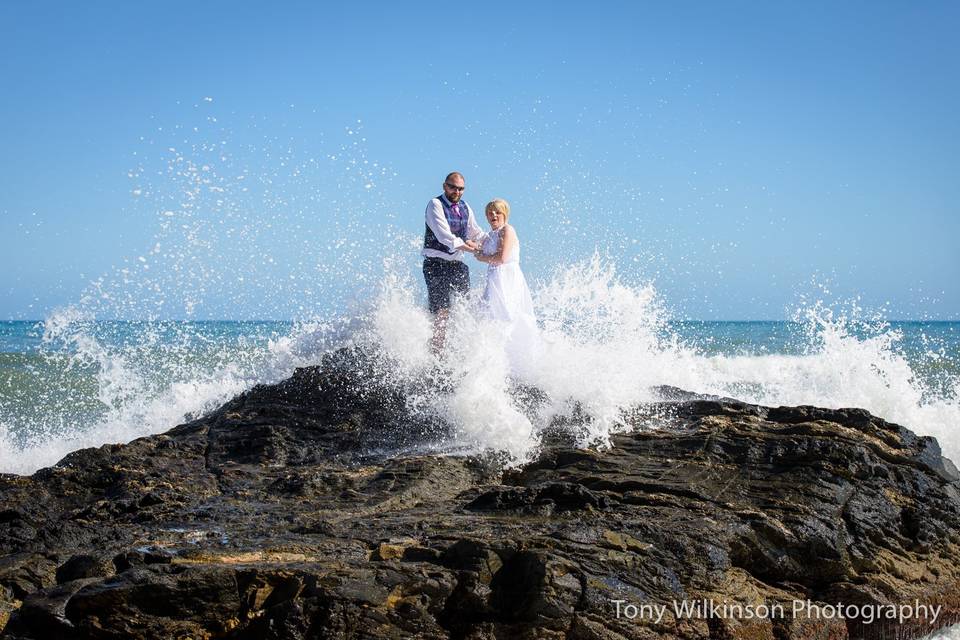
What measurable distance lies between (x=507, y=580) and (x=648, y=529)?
870 millimetres

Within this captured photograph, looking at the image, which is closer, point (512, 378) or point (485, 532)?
point (485, 532)

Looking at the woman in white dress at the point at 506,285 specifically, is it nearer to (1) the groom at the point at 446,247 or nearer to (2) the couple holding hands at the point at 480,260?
(2) the couple holding hands at the point at 480,260

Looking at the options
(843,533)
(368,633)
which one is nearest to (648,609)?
(368,633)

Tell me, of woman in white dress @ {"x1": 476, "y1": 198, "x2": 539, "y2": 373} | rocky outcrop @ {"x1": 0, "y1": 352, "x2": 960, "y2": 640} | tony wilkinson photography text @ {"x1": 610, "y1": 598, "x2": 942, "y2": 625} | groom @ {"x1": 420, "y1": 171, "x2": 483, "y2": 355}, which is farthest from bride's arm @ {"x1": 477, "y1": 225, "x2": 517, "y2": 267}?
tony wilkinson photography text @ {"x1": 610, "y1": 598, "x2": 942, "y2": 625}

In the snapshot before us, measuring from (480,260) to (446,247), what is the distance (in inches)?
14.9

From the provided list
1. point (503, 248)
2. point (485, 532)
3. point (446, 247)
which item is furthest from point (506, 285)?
point (485, 532)

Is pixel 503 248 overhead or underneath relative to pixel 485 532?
overhead

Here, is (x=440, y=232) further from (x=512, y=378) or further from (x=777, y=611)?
(x=777, y=611)

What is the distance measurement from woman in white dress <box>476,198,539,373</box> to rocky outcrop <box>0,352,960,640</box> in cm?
170

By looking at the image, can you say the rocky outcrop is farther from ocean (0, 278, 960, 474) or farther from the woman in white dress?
the woman in white dress

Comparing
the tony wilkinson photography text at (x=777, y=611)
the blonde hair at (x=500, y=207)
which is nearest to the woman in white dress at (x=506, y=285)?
the blonde hair at (x=500, y=207)

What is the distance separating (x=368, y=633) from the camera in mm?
3180

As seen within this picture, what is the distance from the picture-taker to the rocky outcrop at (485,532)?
328cm

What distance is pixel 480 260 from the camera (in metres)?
8.27
